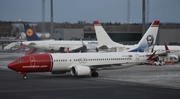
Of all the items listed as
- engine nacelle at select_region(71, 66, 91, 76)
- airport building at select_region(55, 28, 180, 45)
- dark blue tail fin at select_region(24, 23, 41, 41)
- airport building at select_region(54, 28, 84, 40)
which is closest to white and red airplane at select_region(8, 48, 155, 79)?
engine nacelle at select_region(71, 66, 91, 76)

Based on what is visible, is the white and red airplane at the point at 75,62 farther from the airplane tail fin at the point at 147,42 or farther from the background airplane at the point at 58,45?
the background airplane at the point at 58,45

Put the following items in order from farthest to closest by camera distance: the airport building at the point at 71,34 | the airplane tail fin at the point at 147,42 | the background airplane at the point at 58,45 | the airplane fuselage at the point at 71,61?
1. the airport building at the point at 71,34
2. the background airplane at the point at 58,45
3. the airplane tail fin at the point at 147,42
4. the airplane fuselage at the point at 71,61

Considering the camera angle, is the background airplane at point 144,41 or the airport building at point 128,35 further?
the airport building at point 128,35

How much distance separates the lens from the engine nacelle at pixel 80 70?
132 ft

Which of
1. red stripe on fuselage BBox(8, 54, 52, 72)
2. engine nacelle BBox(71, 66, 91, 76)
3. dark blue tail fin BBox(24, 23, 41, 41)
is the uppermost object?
dark blue tail fin BBox(24, 23, 41, 41)

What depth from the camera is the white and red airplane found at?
38875 mm

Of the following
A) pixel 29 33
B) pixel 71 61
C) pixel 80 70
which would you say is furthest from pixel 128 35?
pixel 80 70

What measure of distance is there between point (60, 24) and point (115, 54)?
125 meters

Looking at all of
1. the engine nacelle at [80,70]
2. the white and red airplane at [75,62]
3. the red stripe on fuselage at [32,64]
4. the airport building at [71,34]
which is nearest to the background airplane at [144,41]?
the white and red airplane at [75,62]

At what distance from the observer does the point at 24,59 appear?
38875 mm

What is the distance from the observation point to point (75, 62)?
41.3 metres

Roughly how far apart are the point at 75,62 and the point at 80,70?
1330 mm

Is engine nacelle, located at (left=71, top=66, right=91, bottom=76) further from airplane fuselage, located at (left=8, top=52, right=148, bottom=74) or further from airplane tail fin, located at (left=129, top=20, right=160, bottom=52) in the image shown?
airplane tail fin, located at (left=129, top=20, right=160, bottom=52)

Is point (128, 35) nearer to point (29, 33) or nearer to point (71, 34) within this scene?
point (71, 34)
